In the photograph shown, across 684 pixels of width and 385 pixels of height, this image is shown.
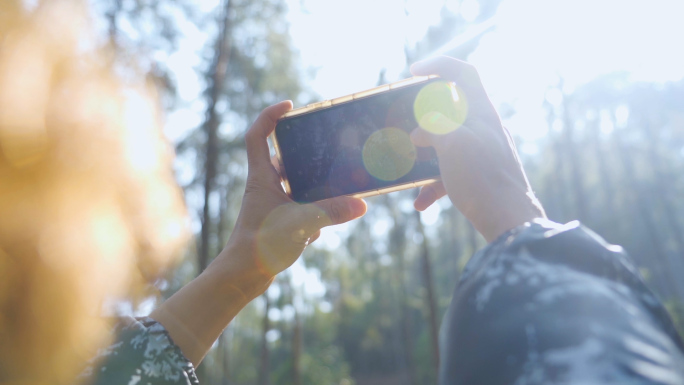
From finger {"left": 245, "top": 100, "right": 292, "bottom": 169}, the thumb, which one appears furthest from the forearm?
finger {"left": 245, "top": 100, "right": 292, "bottom": 169}

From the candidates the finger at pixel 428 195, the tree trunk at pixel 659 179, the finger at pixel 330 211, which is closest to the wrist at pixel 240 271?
the finger at pixel 330 211

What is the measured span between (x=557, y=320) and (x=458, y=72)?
3.60 feet

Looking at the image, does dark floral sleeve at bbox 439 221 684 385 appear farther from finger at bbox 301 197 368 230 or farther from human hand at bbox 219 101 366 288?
finger at bbox 301 197 368 230

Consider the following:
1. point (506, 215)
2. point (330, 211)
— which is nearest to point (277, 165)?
point (330, 211)

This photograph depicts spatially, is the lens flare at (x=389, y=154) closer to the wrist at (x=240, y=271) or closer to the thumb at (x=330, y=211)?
the thumb at (x=330, y=211)

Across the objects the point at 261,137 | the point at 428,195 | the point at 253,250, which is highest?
the point at 261,137

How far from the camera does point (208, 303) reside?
151 centimetres

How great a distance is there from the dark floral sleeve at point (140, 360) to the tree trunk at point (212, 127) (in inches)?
375

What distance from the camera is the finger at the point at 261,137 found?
2064mm

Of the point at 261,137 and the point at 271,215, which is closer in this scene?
the point at 271,215

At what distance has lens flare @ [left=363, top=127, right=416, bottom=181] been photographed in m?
2.05

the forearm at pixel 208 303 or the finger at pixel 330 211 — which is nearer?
the forearm at pixel 208 303

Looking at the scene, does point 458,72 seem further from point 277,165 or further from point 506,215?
point 277,165

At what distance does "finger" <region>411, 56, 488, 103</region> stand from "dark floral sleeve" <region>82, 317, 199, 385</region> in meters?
1.12
